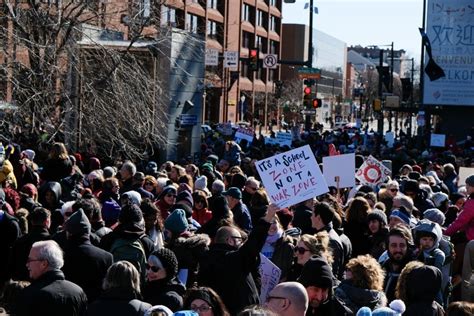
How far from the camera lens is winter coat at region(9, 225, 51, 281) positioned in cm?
841

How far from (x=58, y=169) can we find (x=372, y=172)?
18.9 feet

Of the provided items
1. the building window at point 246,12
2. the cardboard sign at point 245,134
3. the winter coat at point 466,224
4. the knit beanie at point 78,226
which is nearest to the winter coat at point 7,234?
the knit beanie at point 78,226

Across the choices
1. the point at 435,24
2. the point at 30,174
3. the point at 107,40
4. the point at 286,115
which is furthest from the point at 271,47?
the point at 30,174

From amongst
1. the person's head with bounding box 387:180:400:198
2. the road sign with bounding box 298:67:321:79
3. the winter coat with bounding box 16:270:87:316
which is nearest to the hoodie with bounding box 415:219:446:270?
the winter coat with bounding box 16:270:87:316

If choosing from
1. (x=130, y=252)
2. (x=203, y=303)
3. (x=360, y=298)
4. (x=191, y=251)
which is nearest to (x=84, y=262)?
(x=130, y=252)

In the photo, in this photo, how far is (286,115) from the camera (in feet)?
309

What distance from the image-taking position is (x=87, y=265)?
744 cm

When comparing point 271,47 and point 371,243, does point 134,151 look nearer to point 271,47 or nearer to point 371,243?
point 371,243

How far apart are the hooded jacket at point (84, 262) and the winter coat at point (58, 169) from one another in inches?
243

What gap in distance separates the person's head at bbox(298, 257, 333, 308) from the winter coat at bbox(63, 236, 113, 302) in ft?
6.76

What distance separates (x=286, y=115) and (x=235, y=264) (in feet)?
287

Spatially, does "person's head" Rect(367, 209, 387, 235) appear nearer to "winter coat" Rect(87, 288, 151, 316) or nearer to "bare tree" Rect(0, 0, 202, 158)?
"winter coat" Rect(87, 288, 151, 316)

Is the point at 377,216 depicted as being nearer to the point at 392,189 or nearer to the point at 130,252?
the point at 130,252

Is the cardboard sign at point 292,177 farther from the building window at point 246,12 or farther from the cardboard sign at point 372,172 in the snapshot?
the building window at point 246,12
